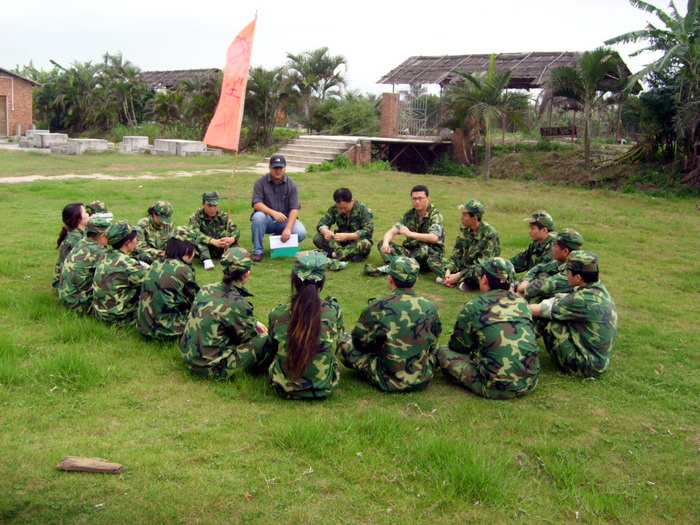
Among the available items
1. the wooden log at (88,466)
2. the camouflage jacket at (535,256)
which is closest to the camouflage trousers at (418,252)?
the camouflage jacket at (535,256)

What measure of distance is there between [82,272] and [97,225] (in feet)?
1.60

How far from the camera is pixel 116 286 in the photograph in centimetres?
569

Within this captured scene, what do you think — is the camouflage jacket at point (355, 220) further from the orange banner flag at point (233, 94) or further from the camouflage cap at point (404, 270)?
the camouflage cap at point (404, 270)

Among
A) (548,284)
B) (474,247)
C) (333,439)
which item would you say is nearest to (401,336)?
(333,439)

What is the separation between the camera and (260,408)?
4.45 meters

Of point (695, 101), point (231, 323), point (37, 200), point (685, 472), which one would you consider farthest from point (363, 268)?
point (695, 101)

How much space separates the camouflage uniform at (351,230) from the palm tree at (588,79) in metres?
13.7

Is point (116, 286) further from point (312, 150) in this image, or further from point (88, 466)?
point (312, 150)

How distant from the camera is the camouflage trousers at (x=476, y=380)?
465 centimetres

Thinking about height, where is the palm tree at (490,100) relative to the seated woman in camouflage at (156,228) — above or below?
above

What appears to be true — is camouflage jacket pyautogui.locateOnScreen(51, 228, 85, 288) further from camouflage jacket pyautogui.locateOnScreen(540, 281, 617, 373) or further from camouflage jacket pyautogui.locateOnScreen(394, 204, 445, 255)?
camouflage jacket pyautogui.locateOnScreen(540, 281, 617, 373)

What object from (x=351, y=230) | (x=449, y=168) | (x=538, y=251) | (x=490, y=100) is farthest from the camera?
(x=449, y=168)

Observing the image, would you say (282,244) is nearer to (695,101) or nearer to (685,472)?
(685,472)

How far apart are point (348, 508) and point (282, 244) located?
5853mm
